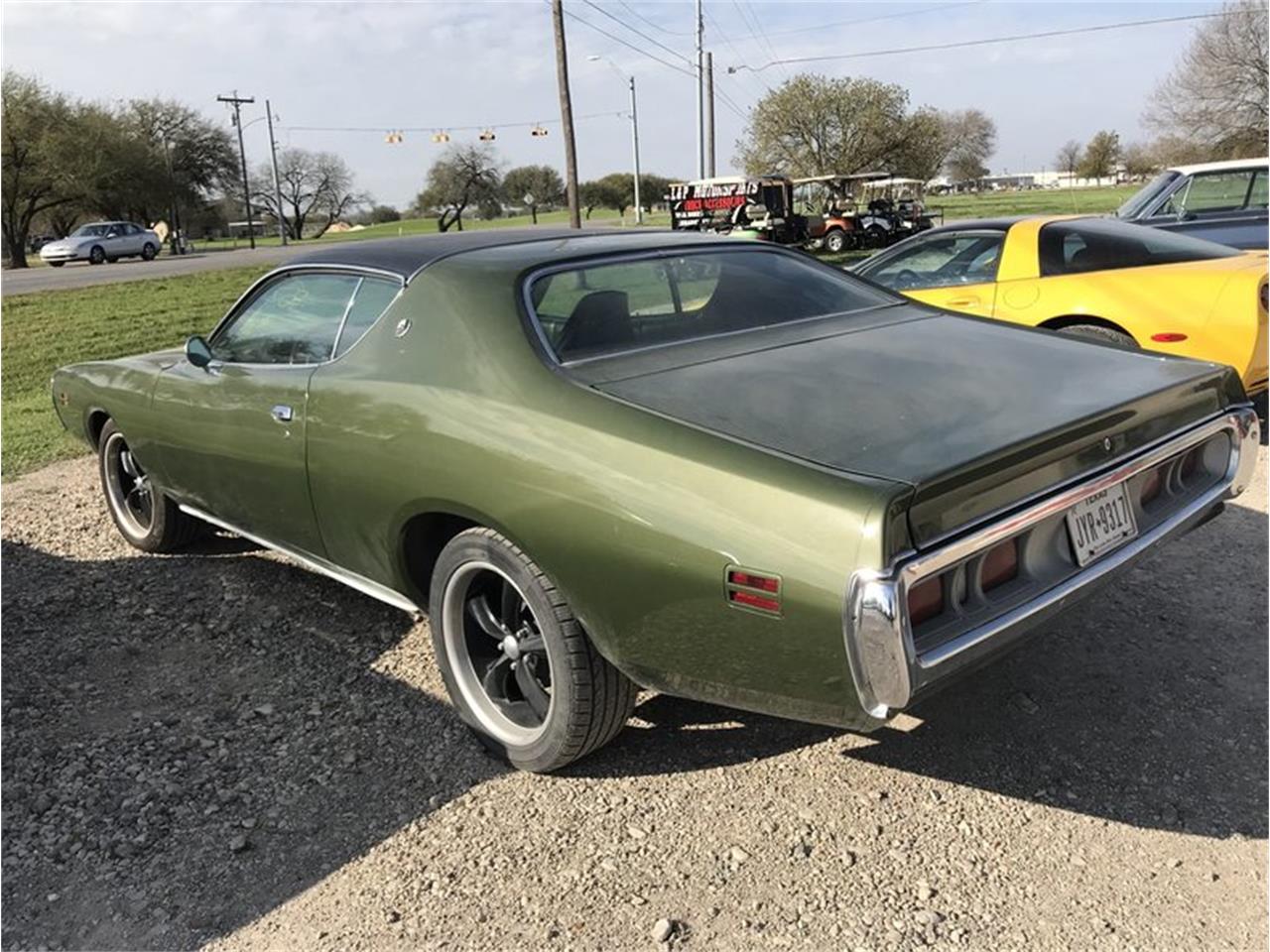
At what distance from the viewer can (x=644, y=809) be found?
101 inches

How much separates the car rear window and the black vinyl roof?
10.6 feet

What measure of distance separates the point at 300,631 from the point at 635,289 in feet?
5.98

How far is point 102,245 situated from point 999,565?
1493 inches

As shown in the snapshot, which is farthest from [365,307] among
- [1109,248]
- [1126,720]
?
[1109,248]

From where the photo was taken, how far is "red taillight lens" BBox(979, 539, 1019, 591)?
7.15ft

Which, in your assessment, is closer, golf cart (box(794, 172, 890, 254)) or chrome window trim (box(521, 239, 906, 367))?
chrome window trim (box(521, 239, 906, 367))

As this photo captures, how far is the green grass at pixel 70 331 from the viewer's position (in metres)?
7.27

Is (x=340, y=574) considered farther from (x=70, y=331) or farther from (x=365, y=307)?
(x=70, y=331)

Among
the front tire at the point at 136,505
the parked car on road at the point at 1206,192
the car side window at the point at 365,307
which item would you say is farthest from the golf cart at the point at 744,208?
the car side window at the point at 365,307

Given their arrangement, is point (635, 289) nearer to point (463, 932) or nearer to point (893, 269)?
point (463, 932)

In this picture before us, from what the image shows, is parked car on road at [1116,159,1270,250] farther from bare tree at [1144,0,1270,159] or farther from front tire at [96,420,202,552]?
bare tree at [1144,0,1270,159]

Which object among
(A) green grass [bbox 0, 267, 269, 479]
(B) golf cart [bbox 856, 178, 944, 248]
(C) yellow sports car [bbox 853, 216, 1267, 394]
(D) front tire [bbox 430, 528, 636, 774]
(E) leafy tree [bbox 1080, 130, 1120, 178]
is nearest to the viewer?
(D) front tire [bbox 430, 528, 636, 774]

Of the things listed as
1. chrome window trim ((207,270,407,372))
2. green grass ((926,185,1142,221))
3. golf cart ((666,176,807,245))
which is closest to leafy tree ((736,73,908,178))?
green grass ((926,185,1142,221))

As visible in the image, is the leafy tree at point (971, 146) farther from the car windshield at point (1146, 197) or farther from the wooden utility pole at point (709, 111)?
the car windshield at point (1146, 197)
